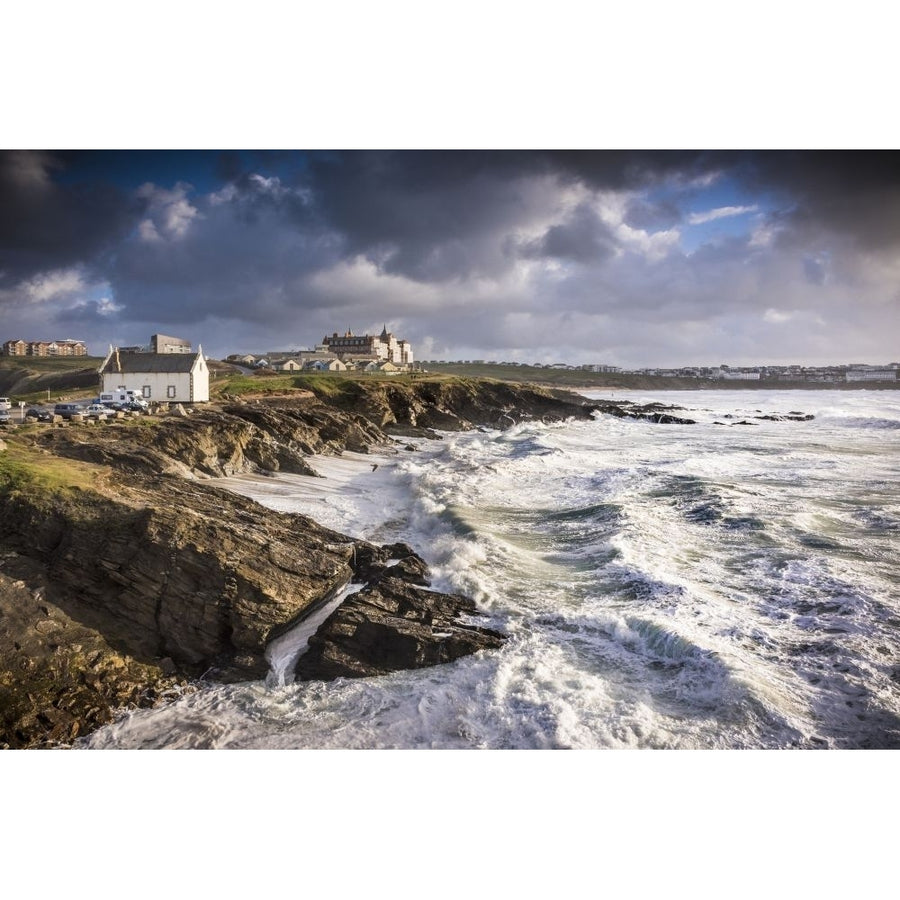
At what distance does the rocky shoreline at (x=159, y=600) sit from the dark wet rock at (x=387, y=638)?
2 cm

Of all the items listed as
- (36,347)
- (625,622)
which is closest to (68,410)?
(36,347)

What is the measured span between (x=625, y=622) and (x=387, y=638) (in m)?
3.40

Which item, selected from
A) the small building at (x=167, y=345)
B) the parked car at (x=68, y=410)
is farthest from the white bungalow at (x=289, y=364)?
the parked car at (x=68, y=410)

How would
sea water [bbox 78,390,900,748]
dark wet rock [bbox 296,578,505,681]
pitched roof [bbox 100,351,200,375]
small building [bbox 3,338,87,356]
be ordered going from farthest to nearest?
1. pitched roof [bbox 100,351,200,375]
2. small building [bbox 3,338,87,356]
3. dark wet rock [bbox 296,578,505,681]
4. sea water [bbox 78,390,900,748]

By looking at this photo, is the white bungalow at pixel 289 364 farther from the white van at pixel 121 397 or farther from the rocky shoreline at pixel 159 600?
the rocky shoreline at pixel 159 600

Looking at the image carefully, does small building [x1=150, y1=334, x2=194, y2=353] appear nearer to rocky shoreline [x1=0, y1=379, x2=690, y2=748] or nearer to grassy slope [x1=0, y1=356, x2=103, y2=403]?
grassy slope [x1=0, y1=356, x2=103, y2=403]

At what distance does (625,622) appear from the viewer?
26.9ft

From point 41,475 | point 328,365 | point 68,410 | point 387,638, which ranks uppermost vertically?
point 328,365

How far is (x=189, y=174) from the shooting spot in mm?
8391

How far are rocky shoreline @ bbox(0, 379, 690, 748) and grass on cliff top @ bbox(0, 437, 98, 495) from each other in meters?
0.03

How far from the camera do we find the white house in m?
25.0

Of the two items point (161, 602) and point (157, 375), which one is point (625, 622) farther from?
point (157, 375)

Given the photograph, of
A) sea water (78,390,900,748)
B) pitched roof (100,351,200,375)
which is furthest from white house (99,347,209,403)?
sea water (78,390,900,748)
